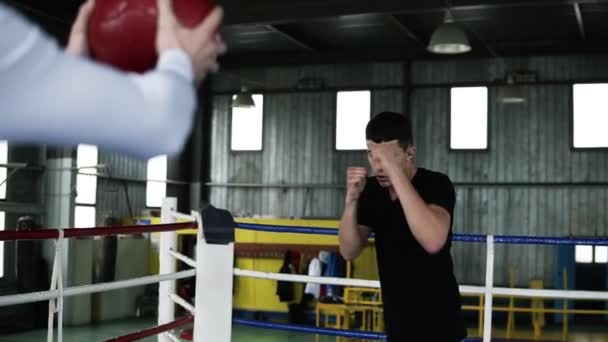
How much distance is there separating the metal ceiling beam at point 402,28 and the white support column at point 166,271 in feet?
28.4

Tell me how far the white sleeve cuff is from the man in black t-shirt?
128 centimetres

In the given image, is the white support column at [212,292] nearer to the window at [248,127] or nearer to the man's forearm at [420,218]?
the man's forearm at [420,218]

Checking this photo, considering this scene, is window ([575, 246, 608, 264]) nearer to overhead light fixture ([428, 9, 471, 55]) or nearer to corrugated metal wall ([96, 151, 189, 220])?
overhead light fixture ([428, 9, 471, 55])

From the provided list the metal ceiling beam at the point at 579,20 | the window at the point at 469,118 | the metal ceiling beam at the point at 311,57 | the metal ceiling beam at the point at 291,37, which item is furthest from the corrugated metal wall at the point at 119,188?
the metal ceiling beam at the point at 579,20

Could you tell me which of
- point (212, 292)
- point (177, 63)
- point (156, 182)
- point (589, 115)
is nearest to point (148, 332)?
point (212, 292)

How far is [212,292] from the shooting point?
3.18m

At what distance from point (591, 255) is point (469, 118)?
318 centimetres

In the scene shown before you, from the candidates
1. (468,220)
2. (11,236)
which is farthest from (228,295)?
(468,220)

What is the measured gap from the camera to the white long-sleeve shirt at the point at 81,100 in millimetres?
686

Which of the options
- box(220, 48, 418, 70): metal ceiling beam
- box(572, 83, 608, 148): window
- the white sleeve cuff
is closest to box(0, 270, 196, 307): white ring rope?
the white sleeve cuff

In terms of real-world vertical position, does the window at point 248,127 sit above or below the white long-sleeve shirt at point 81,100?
above

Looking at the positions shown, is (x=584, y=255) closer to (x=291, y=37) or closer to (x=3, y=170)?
(x=291, y=37)

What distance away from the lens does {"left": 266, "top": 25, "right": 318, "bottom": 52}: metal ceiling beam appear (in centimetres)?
1286

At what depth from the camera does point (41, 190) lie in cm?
1077
